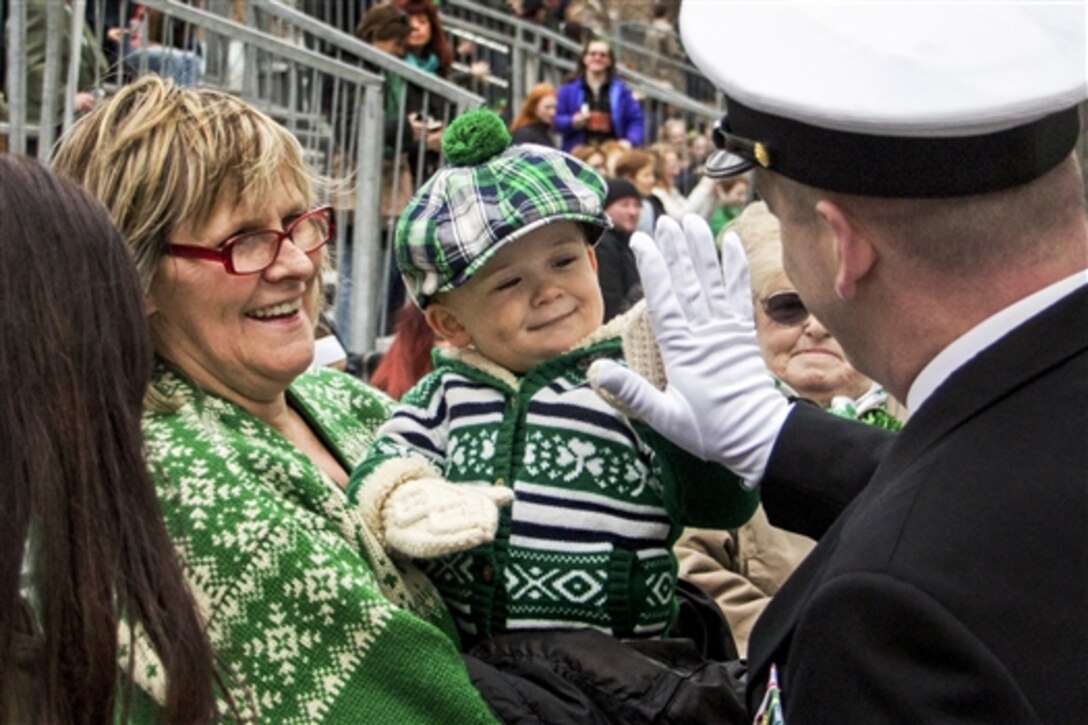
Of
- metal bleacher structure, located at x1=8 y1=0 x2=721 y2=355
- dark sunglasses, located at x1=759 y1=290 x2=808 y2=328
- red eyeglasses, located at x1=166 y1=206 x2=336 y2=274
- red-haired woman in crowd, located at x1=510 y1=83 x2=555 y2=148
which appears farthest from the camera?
red-haired woman in crowd, located at x1=510 y1=83 x2=555 y2=148

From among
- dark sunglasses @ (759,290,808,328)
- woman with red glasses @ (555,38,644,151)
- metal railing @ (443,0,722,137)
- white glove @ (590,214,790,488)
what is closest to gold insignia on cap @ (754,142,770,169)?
white glove @ (590,214,790,488)

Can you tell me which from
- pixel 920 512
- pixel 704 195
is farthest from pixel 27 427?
pixel 704 195

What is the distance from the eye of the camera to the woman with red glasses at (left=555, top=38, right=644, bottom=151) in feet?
39.2

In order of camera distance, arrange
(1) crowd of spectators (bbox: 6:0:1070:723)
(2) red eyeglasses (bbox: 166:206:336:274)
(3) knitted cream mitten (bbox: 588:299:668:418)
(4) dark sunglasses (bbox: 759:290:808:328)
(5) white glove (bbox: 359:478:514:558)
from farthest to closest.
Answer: (4) dark sunglasses (bbox: 759:290:808:328)
(2) red eyeglasses (bbox: 166:206:336:274)
(3) knitted cream mitten (bbox: 588:299:668:418)
(5) white glove (bbox: 359:478:514:558)
(1) crowd of spectators (bbox: 6:0:1070:723)

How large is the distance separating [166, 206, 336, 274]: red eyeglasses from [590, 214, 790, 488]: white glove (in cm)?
58

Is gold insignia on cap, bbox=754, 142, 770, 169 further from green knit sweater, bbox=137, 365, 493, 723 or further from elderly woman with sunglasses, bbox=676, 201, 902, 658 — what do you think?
elderly woman with sunglasses, bbox=676, 201, 902, 658

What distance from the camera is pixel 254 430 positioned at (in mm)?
2885

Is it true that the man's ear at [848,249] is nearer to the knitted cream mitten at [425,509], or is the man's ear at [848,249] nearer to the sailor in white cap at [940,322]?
the sailor in white cap at [940,322]

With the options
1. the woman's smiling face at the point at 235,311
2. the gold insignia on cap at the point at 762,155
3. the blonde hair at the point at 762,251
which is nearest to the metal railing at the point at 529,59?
the blonde hair at the point at 762,251

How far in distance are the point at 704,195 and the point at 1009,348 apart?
34.2 feet

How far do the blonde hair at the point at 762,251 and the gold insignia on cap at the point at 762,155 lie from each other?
2.16 meters

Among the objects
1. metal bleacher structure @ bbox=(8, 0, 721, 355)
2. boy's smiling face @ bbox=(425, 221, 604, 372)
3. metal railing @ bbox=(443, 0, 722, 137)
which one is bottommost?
metal railing @ bbox=(443, 0, 722, 137)

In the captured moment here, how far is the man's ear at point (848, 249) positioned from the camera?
181 centimetres

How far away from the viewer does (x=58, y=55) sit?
590 centimetres
